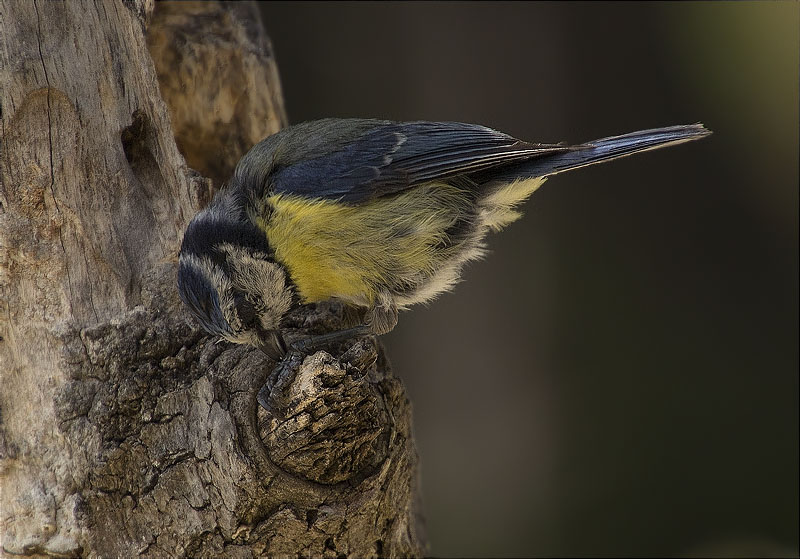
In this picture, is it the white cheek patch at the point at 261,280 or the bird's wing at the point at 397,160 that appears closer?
the white cheek patch at the point at 261,280

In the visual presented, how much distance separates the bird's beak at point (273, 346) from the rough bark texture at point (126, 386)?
4 centimetres

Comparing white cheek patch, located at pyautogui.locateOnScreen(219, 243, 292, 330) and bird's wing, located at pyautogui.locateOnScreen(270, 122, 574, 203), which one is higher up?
bird's wing, located at pyautogui.locateOnScreen(270, 122, 574, 203)

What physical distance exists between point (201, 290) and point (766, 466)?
8.59ft

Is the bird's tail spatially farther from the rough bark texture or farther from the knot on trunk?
the knot on trunk

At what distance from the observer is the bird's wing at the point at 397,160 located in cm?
210

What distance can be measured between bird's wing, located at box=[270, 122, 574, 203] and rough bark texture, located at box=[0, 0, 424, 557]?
366 mm

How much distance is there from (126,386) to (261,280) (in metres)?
0.43

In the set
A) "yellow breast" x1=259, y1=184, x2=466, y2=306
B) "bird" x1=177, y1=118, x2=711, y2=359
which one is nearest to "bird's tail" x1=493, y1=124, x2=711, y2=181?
"bird" x1=177, y1=118, x2=711, y2=359

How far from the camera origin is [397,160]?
85.1 inches

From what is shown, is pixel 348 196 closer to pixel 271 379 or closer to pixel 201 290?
pixel 201 290

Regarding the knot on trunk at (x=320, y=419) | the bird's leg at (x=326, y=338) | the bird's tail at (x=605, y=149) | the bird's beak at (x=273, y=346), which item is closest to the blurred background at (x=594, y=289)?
the bird's tail at (x=605, y=149)

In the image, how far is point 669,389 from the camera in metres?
3.51

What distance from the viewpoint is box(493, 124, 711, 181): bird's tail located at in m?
2.09

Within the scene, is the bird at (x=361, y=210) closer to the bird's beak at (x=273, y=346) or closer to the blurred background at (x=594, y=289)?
the bird's beak at (x=273, y=346)
